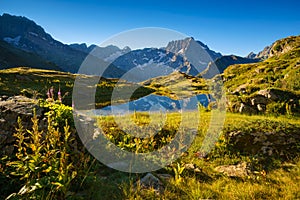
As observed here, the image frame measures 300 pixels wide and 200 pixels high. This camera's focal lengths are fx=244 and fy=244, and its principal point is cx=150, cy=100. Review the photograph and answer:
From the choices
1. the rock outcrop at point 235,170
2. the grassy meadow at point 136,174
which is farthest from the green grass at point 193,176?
the rock outcrop at point 235,170

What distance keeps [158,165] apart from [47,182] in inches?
142

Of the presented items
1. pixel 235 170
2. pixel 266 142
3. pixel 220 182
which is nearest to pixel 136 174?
pixel 220 182

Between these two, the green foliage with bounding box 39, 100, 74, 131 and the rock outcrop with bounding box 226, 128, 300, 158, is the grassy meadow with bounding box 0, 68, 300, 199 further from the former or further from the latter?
the rock outcrop with bounding box 226, 128, 300, 158

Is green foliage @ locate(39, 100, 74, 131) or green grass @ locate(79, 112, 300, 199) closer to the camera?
green grass @ locate(79, 112, 300, 199)

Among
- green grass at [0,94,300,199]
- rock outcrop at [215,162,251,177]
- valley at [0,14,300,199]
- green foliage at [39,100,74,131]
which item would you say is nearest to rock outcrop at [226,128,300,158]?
valley at [0,14,300,199]

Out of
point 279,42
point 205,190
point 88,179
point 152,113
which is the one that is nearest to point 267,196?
point 205,190

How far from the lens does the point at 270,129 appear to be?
9.58 metres

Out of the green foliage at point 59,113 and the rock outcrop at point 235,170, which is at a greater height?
the green foliage at point 59,113

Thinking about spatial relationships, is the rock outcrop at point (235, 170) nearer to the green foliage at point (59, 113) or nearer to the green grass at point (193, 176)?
the green grass at point (193, 176)

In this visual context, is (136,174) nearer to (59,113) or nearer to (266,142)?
(59,113)

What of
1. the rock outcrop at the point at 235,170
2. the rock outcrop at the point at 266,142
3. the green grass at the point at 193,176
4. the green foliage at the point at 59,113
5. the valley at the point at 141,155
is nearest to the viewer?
the valley at the point at 141,155

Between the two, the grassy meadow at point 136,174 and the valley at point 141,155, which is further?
the valley at point 141,155

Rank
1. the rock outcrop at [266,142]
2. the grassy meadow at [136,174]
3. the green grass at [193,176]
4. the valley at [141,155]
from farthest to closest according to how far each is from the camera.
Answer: the rock outcrop at [266,142], the green grass at [193,176], the valley at [141,155], the grassy meadow at [136,174]

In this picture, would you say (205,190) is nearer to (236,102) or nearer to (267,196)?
(267,196)
